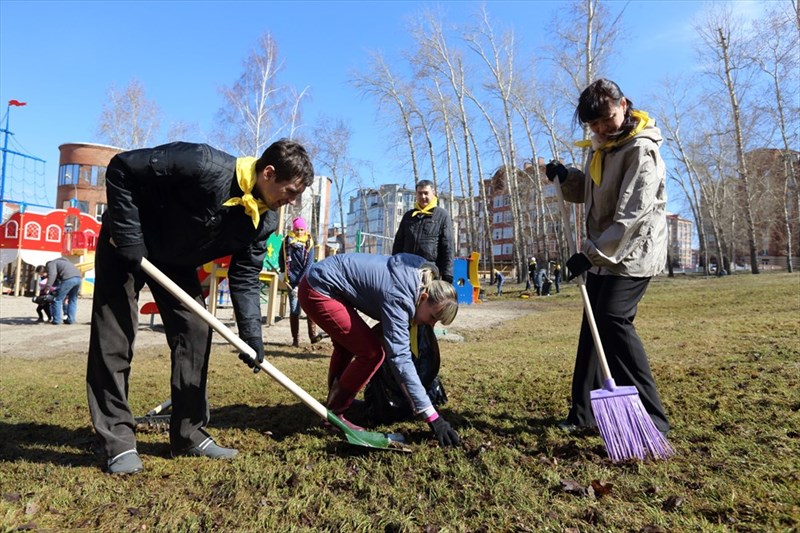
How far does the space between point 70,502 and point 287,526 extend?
1.07 m

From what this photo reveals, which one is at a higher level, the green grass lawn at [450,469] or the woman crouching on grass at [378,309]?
the woman crouching on grass at [378,309]

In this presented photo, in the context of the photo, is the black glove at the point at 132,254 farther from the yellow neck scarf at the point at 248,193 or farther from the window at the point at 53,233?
the window at the point at 53,233

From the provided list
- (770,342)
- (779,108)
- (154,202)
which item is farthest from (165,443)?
(779,108)

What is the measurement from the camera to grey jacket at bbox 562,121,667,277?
3.02 metres

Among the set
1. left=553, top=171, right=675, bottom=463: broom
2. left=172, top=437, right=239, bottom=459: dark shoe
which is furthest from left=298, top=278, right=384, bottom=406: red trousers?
left=553, top=171, right=675, bottom=463: broom

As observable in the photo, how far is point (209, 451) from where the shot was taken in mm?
3051

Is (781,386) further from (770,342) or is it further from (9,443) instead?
(9,443)

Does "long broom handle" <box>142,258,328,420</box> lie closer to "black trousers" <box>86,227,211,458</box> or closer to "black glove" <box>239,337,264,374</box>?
"black glove" <box>239,337,264,374</box>

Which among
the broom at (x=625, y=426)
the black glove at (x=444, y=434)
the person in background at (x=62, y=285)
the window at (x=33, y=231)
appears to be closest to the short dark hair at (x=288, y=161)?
the black glove at (x=444, y=434)

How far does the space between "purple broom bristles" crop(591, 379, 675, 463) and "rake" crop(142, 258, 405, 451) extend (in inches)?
46.0

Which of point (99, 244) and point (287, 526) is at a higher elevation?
point (99, 244)

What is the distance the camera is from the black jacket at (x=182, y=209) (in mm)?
2711

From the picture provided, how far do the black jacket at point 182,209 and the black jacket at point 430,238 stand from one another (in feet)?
8.87

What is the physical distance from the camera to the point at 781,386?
380cm
